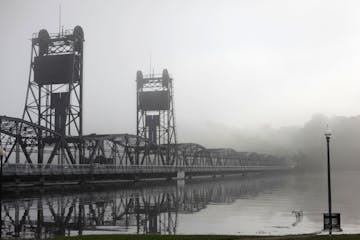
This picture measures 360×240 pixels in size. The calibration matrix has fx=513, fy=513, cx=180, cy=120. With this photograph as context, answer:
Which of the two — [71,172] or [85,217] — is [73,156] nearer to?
[71,172]

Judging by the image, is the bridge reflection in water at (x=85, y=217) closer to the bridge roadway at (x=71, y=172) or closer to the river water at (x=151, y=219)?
the river water at (x=151, y=219)

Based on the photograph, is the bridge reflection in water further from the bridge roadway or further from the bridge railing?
the bridge roadway

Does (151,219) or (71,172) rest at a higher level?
(71,172)

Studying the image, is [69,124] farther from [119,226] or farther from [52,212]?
[119,226]

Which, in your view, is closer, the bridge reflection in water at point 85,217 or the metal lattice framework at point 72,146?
the bridge reflection in water at point 85,217

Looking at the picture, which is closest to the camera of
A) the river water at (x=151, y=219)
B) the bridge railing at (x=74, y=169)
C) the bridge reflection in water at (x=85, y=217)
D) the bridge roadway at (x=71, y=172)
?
the river water at (x=151, y=219)

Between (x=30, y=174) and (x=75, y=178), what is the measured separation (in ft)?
63.4

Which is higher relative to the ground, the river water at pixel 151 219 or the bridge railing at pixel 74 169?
the bridge railing at pixel 74 169

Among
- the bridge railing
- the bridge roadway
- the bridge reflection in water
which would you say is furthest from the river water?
the bridge roadway

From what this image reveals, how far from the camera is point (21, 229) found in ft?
127

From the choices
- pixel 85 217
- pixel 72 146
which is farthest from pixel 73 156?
pixel 85 217

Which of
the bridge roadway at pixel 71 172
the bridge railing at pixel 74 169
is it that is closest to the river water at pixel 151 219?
the bridge railing at pixel 74 169

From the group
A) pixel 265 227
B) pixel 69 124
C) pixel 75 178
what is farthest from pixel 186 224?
pixel 69 124

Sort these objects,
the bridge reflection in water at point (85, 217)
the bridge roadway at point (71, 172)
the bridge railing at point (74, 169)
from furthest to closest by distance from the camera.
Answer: the bridge roadway at point (71, 172)
the bridge railing at point (74, 169)
the bridge reflection in water at point (85, 217)
